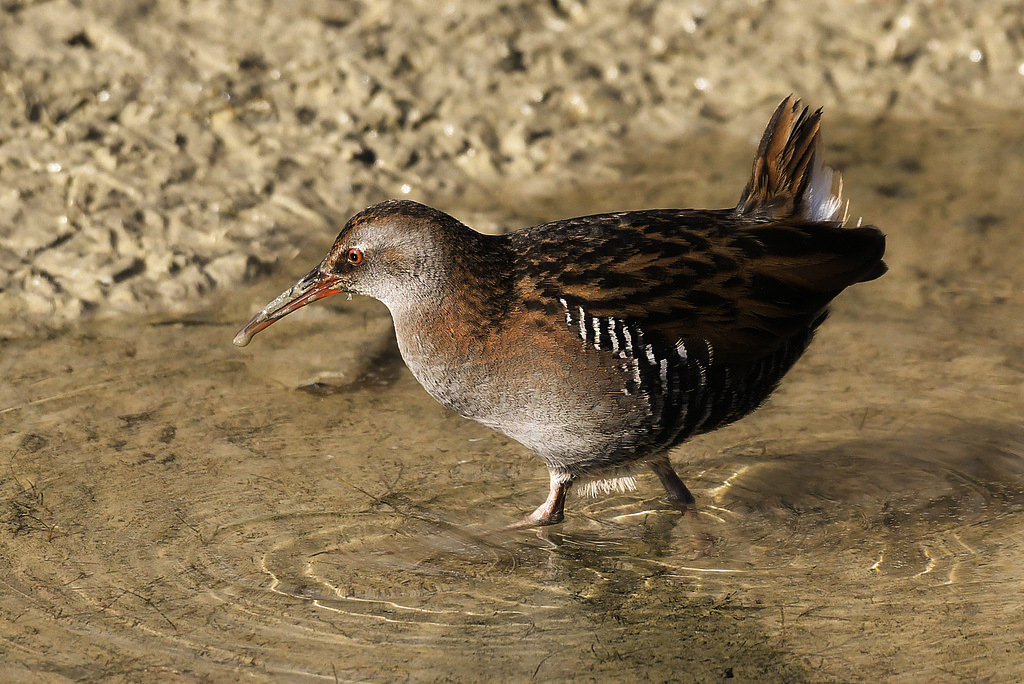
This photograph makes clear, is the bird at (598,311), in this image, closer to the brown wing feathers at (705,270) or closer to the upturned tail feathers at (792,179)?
the brown wing feathers at (705,270)

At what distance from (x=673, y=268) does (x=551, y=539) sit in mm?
1055

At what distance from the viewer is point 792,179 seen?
14.5 feet

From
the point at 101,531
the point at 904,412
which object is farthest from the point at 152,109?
the point at 904,412

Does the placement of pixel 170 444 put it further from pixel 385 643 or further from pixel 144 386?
pixel 385 643

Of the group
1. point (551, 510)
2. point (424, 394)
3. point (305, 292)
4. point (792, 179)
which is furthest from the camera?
point (424, 394)

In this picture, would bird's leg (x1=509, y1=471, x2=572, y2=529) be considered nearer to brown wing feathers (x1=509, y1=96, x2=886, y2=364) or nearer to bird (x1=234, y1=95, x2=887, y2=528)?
bird (x1=234, y1=95, x2=887, y2=528)

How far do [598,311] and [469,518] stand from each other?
973 millimetres

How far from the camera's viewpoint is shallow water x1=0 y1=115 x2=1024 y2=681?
365 centimetres

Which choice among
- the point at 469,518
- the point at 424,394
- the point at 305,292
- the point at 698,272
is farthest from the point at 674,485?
the point at 305,292

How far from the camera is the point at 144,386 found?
497 cm

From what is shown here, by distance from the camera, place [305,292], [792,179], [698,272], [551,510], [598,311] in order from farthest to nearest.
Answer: [792,179]
[551,510]
[305,292]
[698,272]
[598,311]

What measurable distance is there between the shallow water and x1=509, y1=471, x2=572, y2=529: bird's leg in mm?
53

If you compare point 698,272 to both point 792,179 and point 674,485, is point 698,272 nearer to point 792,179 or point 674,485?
point 792,179

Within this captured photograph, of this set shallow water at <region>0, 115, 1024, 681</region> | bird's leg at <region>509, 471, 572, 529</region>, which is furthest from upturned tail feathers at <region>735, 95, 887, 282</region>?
bird's leg at <region>509, 471, 572, 529</region>
